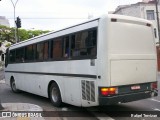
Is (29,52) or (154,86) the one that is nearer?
(154,86)

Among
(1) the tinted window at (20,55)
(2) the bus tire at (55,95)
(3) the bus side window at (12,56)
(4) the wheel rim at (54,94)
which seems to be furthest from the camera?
(3) the bus side window at (12,56)

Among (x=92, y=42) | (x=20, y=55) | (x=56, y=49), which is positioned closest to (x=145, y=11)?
(x=20, y=55)

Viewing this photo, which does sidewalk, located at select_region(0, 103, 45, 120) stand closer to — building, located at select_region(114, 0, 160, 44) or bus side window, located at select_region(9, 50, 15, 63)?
bus side window, located at select_region(9, 50, 15, 63)

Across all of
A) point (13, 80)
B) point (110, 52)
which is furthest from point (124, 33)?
point (13, 80)

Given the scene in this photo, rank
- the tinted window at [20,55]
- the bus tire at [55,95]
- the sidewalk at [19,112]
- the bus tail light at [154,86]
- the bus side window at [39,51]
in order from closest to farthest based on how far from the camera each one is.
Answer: the sidewalk at [19,112] < the bus tail light at [154,86] < the bus tire at [55,95] < the bus side window at [39,51] < the tinted window at [20,55]

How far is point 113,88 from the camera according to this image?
8102 mm

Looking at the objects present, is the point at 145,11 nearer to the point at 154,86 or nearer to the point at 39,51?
the point at 39,51

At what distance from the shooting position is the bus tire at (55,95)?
1057 centimetres

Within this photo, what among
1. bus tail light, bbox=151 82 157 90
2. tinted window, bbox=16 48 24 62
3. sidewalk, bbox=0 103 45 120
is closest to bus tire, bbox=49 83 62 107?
sidewalk, bbox=0 103 45 120

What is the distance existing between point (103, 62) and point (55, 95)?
138 inches

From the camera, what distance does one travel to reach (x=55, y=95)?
1091cm

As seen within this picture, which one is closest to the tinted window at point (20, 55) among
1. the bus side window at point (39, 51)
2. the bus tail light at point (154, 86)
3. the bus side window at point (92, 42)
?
the bus side window at point (39, 51)

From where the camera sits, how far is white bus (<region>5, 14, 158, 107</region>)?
8.14m

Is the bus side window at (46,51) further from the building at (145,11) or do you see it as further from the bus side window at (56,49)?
the building at (145,11)
